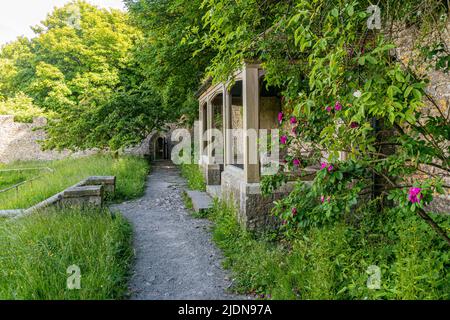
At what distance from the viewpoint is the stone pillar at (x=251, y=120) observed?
5.39 meters

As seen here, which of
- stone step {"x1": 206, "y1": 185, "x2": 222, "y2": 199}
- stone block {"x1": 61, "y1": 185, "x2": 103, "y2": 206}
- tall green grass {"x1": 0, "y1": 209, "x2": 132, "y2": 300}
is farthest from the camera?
stone step {"x1": 206, "y1": 185, "x2": 222, "y2": 199}

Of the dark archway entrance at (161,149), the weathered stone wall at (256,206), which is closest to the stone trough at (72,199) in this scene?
the weathered stone wall at (256,206)

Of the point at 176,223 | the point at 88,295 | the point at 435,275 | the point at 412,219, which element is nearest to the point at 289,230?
the point at 435,275

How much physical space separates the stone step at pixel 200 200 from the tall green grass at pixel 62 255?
184 cm

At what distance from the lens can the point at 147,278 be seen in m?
4.16

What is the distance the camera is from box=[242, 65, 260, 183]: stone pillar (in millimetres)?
5391

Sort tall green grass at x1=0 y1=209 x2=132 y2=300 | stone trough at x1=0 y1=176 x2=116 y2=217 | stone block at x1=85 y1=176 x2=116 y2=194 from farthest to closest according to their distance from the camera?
stone block at x1=85 y1=176 x2=116 y2=194 < stone trough at x1=0 y1=176 x2=116 y2=217 < tall green grass at x1=0 y1=209 x2=132 y2=300

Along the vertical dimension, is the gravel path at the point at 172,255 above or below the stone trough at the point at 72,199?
below

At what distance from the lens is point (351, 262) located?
3.72 meters

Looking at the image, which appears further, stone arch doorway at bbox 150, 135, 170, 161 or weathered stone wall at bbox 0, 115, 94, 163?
stone arch doorway at bbox 150, 135, 170, 161

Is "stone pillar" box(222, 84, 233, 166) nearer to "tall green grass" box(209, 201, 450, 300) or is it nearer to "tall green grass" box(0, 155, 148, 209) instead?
"tall green grass" box(209, 201, 450, 300)

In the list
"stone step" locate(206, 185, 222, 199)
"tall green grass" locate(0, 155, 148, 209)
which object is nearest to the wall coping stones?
"tall green grass" locate(0, 155, 148, 209)

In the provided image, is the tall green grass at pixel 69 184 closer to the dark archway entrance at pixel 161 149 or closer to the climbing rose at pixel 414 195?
the climbing rose at pixel 414 195

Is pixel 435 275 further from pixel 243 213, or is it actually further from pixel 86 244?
pixel 86 244
